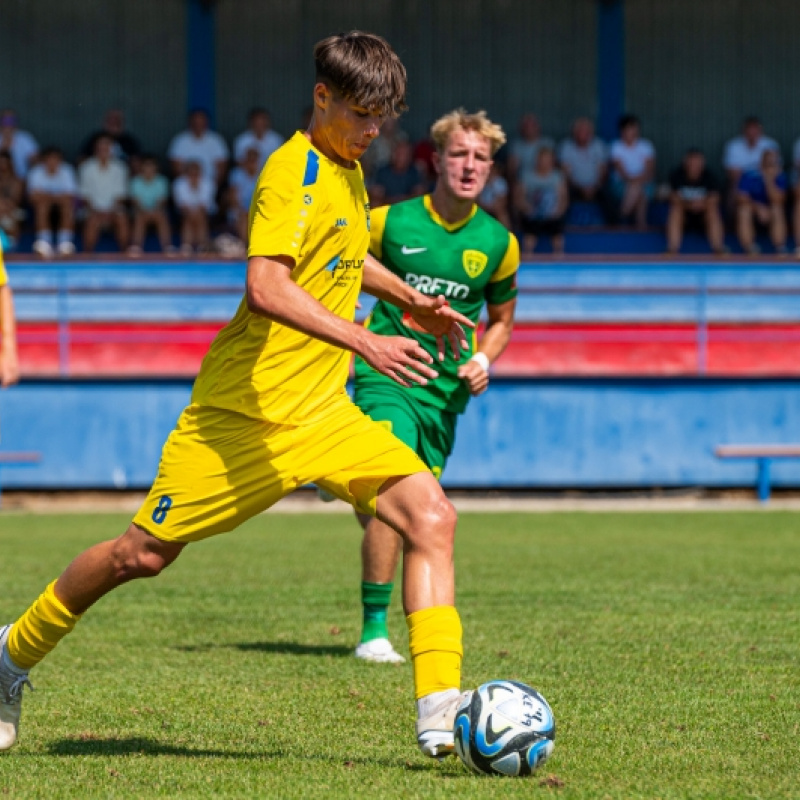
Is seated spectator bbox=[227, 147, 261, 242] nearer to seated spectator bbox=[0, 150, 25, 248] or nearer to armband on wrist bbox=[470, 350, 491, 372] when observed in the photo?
seated spectator bbox=[0, 150, 25, 248]

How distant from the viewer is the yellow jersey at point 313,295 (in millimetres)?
4867

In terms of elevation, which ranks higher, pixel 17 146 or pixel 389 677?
pixel 17 146

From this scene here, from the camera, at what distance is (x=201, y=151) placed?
2206 centimetres

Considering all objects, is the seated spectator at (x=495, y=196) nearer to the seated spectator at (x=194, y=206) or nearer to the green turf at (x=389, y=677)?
the seated spectator at (x=194, y=206)

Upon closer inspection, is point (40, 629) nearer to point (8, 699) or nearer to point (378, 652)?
point (8, 699)

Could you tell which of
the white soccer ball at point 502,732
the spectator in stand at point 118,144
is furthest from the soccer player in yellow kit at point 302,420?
the spectator in stand at point 118,144

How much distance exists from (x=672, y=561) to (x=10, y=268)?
38.6 ft

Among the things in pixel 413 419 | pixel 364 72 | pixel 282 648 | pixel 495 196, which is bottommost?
pixel 282 648

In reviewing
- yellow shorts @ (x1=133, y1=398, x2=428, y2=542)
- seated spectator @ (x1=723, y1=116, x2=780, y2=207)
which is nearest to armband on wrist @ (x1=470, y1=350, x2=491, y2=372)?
yellow shorts @ (x1=133, y1=398, x2=428, y2=542)

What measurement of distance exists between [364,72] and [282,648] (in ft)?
11.8

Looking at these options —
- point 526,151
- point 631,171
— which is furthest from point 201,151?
point 631,171

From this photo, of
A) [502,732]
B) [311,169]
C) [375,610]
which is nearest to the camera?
[502,732]

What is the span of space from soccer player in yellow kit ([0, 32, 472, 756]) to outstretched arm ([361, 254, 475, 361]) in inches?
1.0

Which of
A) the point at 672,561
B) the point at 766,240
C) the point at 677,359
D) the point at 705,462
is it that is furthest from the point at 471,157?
the point at 766,240
